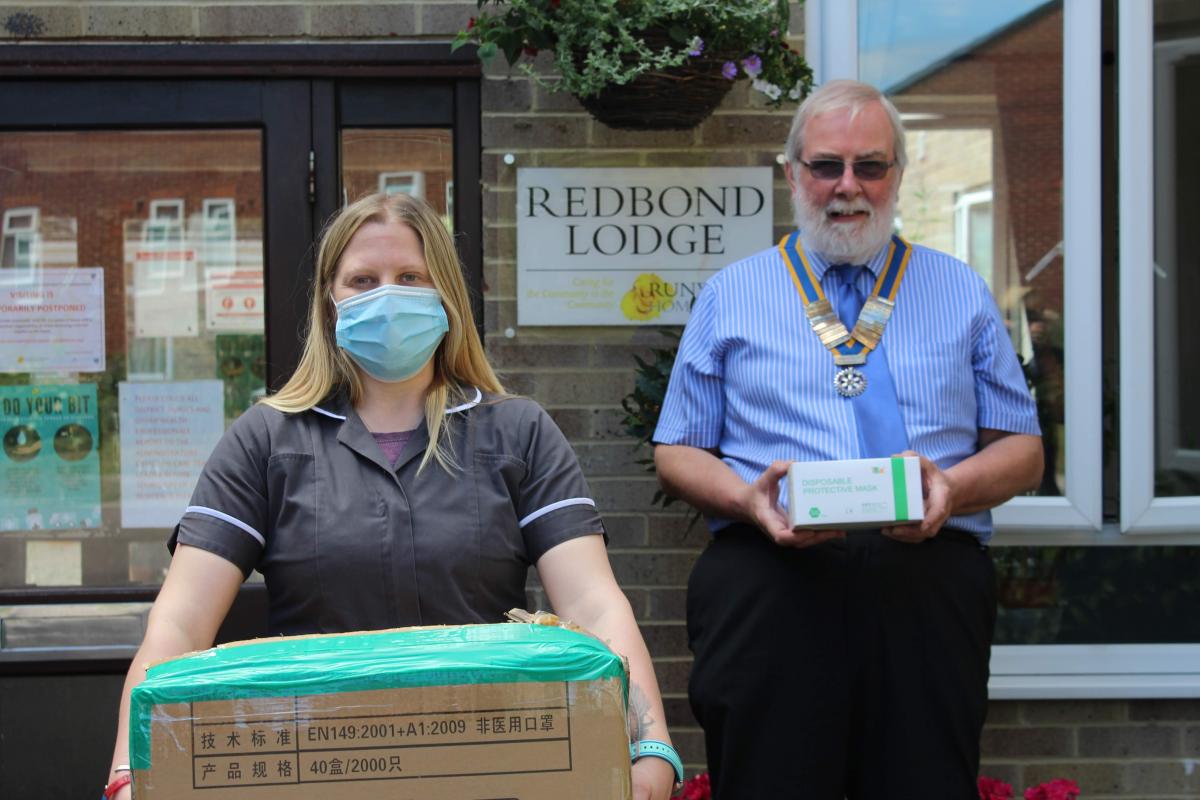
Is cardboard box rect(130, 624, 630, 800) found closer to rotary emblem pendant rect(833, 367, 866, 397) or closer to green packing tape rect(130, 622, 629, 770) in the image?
green packing tape rect(130, 622, 629, 770)

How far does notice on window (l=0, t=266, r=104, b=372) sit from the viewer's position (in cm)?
405

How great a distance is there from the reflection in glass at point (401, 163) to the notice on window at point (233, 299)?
1.32ft

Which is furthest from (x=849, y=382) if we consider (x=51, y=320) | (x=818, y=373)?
(x=51, y=320)

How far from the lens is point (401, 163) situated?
13.2 feet

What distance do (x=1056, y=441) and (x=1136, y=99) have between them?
1022 mm

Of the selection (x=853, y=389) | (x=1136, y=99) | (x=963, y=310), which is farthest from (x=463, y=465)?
(x=1136, y=99)

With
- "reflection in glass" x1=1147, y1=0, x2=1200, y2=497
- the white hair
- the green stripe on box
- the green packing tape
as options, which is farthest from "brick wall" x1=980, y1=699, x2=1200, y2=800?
the green packing tape

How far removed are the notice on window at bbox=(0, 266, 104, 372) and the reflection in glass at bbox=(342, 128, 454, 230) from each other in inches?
33.9

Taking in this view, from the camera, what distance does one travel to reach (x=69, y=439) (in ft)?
13.3

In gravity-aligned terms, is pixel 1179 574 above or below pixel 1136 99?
below

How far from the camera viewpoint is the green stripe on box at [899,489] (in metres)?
2.47

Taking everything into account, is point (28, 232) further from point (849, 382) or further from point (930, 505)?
point (930, 505)

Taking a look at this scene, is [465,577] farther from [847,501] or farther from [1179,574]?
[1179,574]

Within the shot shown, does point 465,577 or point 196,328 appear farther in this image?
point 196,328
